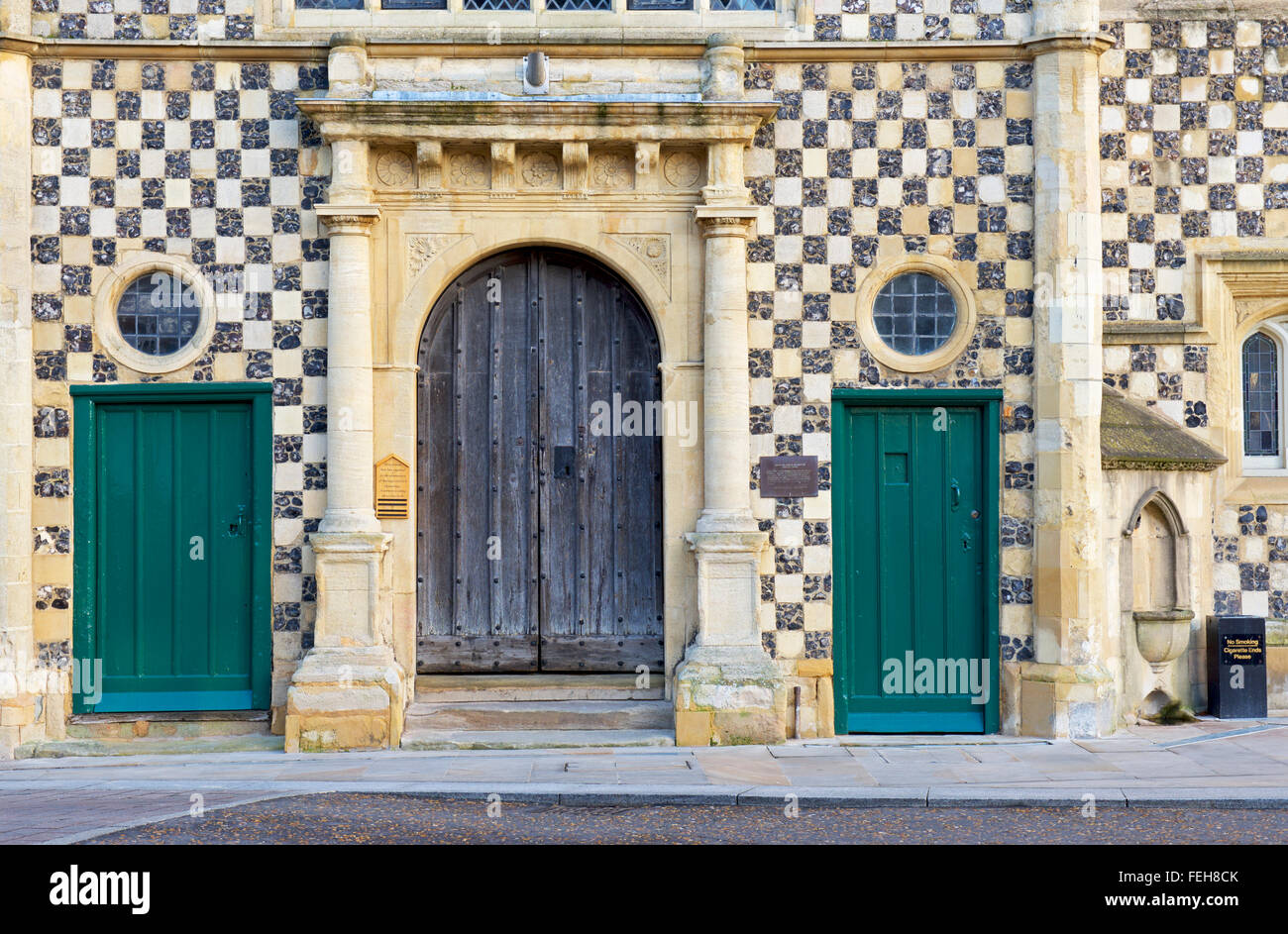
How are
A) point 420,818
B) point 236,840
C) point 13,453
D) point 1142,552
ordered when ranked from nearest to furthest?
point 236,840 < point 420,818 < point 13,453 < point 1142,552

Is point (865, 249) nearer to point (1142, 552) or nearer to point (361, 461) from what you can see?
point (1142, 552)

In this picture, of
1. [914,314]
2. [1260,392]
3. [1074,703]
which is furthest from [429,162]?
[1260,392]

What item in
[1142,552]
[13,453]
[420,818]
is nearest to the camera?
[420,818]

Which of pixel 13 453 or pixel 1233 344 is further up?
pixel 1233 344

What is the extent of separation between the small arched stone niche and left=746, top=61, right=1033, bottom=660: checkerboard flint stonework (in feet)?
3.30

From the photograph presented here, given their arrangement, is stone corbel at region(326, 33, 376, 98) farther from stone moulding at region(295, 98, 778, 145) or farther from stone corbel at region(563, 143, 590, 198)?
stone corbel at region(563, 143, 590, 198)

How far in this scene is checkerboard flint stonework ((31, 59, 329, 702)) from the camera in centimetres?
1048

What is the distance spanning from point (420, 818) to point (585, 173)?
5.00 metres

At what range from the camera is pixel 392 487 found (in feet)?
34.5

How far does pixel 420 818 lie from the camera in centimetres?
783

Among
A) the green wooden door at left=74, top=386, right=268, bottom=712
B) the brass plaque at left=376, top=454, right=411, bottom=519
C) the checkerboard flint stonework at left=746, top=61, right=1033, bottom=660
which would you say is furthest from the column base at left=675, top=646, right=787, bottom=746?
the green wooden door at left=74, top=386, right=268, bottom=712

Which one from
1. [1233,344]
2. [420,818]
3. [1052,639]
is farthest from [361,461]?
[1233,344]

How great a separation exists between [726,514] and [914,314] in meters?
2.11

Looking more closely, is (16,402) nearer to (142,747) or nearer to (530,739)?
(142,747)
